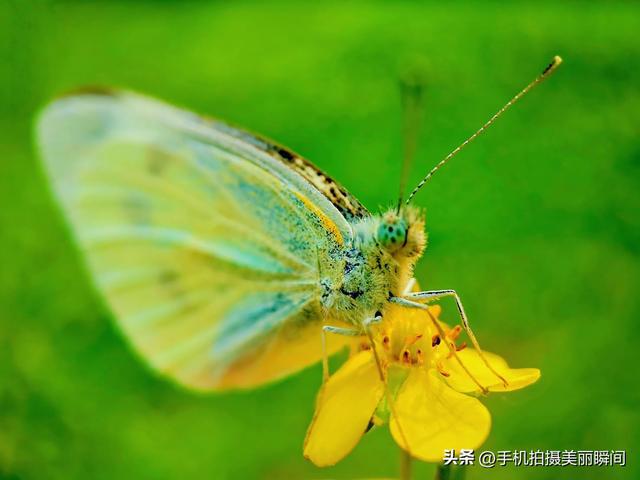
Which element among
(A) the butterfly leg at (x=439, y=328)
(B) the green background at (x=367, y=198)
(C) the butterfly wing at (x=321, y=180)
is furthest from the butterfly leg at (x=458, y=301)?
(B) the green background at (x=367, y=198)

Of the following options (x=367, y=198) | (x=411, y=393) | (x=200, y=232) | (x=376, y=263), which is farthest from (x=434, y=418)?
(x=367, y=198)

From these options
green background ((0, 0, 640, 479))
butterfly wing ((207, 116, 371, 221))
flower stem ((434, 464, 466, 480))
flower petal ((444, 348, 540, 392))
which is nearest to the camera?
flower stem ((434, 464, 466, 480))

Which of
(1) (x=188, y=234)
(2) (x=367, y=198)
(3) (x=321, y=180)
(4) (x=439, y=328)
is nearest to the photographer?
(4) (x=439, y=328)

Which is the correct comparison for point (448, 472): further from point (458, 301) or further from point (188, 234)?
point (188, 234)

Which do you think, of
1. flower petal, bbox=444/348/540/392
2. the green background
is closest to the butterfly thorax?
flower petal, bbox=444/348/540/392

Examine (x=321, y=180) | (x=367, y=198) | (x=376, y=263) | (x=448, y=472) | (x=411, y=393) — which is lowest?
(x=448, y=472)

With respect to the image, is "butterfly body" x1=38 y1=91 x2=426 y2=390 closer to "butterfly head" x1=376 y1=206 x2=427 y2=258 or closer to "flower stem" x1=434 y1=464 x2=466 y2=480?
"butterfly head" x1=376 y1=206 x2=427 y2=258
